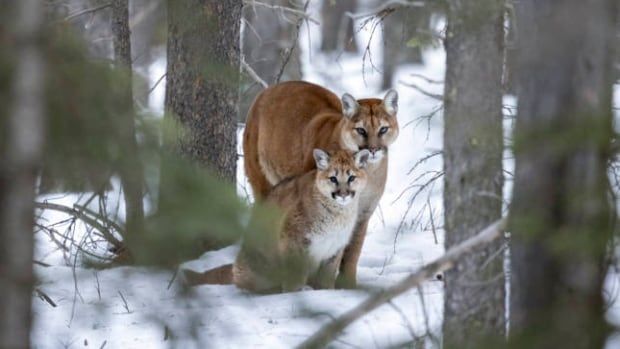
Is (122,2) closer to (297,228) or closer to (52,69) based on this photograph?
(297,228)

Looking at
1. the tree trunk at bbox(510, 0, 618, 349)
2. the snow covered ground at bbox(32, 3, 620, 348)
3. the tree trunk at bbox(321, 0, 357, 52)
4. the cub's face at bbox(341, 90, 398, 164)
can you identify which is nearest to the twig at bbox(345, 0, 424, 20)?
the snow covered ground at bbox(32, 3, 620, 348)

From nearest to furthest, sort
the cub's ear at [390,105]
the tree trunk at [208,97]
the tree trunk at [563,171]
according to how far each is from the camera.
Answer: the tree trunk at [563,171] < the tree trunk at [208,97] < the cub's ear at [390,105]

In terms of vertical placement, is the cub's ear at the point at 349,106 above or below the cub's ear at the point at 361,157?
above

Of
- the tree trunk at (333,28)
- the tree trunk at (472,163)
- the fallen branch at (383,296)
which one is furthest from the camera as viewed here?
the tree trunk at (333,28)

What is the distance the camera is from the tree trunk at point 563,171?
384cm

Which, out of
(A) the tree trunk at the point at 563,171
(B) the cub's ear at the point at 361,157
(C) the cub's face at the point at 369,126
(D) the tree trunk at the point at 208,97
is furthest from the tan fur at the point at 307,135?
(A) the tree trunk at the point at 563,171

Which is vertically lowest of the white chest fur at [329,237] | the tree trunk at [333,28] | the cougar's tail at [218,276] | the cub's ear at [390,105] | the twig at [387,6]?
the cougar's tail at [218,276]

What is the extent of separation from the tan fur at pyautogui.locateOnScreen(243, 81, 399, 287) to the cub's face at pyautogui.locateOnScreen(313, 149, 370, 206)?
0.33m

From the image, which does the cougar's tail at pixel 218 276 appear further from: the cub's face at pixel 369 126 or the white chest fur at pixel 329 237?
the cub's face at pixel 369 126

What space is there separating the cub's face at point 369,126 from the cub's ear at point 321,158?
51 cm

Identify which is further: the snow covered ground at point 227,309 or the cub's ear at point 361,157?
the cub's ear at point 361,157

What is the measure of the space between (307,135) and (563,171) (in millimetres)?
5958

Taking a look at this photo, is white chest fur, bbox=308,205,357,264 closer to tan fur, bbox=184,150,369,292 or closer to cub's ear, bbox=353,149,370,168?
tan fur, bbox=184,150,369,292

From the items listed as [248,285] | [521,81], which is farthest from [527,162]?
[248,285]
